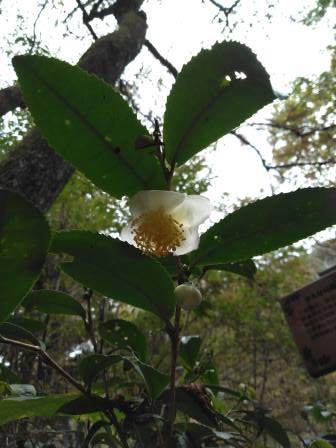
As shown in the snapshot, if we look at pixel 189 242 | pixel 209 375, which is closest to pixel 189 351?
pixel 209 375

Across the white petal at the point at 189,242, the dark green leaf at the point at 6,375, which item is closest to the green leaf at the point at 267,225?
the white petal at the point at 189,242

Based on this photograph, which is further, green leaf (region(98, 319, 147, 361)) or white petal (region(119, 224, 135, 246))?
green leaf (region(98, 319, 147, 361))

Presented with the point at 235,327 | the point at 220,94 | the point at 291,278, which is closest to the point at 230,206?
the point at 291,278

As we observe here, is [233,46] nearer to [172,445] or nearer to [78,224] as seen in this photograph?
[172,445]

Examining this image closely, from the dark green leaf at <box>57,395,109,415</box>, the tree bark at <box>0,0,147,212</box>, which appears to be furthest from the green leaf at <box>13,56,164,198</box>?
the tree bark at <box>0,0,147,212</box>

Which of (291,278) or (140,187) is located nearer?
(140,187)

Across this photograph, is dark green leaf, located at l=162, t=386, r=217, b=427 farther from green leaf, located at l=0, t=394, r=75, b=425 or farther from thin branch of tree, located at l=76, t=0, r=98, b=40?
thin branch of tree, located at l=76, t=0, r=98, b=40
